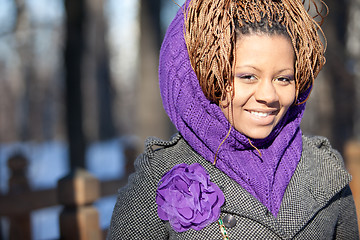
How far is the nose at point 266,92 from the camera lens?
142 centimetres

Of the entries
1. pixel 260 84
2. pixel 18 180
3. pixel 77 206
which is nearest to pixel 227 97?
pixel 260 84

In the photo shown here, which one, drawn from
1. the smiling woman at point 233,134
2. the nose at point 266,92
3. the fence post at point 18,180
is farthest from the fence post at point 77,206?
the nose at point 266,92

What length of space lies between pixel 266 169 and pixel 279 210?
0.16m

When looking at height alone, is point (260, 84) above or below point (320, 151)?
above

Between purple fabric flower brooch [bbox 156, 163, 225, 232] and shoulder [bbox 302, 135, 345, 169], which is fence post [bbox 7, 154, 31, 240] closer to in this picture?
purple fabric flower brooch [bbox 156, 163, 225, 232]

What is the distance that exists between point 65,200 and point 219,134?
5.42 ft

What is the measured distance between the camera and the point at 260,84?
1434 mm

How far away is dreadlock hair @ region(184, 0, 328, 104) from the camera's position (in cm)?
140

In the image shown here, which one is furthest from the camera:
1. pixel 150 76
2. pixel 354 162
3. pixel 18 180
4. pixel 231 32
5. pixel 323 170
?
pixel 150 76

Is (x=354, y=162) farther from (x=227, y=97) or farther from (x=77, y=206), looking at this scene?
(x=227, y=97)

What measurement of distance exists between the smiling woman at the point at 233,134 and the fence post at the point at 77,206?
118cm

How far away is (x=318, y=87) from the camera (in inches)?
227

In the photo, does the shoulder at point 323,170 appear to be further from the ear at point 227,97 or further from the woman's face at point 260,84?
the ear at point 227,97

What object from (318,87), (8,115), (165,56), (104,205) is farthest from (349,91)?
(8,115)
